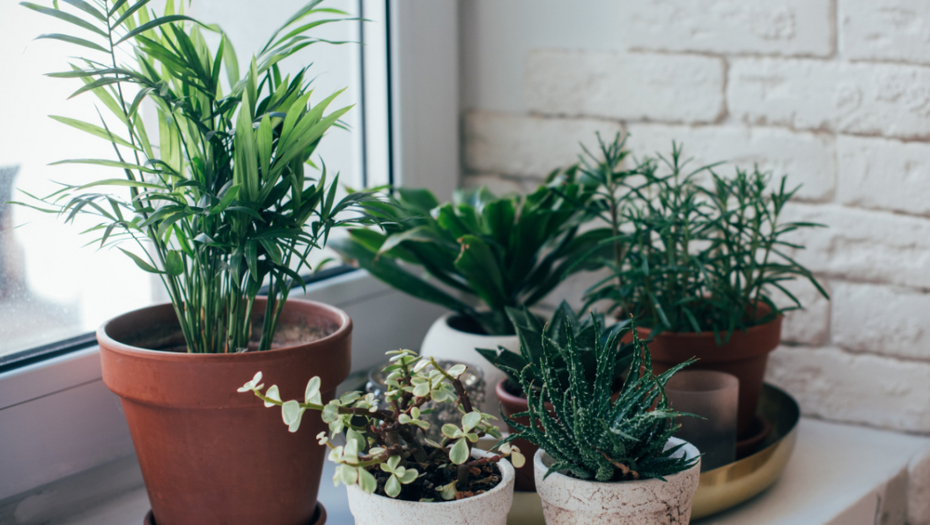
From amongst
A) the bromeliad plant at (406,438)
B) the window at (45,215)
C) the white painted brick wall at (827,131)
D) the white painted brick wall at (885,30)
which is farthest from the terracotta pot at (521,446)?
the white painted brick wall at (885,30)

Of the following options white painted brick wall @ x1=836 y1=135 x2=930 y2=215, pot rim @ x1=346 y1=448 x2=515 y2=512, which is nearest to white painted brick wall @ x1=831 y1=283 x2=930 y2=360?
white painted brick wall @ x1=836 y1=135 x2=930 y2=215

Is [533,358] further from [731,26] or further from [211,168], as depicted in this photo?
[731,26]

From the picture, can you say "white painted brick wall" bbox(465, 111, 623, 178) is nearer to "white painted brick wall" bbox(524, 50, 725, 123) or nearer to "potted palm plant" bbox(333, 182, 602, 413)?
"white painted brick wall" bbox(524, 50, 725, 123)

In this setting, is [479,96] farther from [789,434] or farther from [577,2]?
[789,434]

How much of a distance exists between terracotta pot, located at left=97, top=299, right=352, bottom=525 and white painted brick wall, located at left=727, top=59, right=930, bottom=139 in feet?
2.15

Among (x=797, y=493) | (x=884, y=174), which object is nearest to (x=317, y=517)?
(x=797, y=493)

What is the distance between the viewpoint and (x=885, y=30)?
3.03 feet

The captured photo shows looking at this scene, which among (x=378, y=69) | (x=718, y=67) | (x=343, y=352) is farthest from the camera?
(x=378, y=69)

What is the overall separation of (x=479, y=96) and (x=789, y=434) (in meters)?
0.70

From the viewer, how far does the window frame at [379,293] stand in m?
0.77

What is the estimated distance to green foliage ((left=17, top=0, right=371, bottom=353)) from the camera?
1.95 ft

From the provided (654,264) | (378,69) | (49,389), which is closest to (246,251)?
(49,389)

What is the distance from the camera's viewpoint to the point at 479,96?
1.25 metres

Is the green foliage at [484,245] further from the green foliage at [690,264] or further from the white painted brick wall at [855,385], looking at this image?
the white painted brick wall at [855,385]
